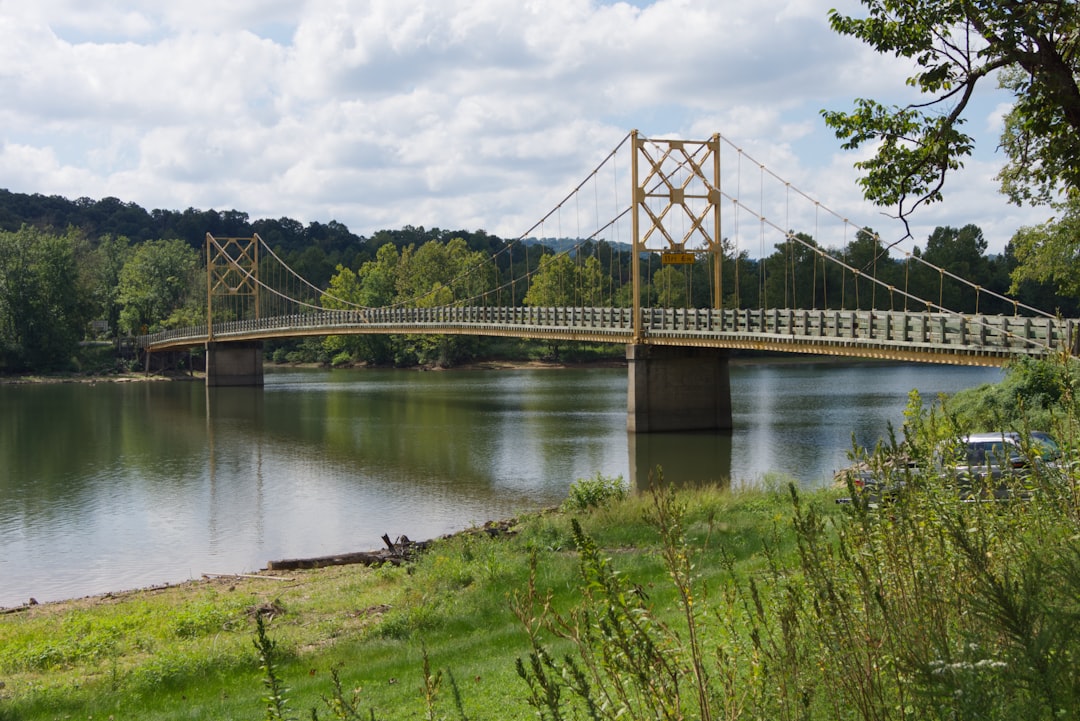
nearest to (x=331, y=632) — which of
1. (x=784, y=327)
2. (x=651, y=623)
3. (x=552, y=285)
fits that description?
(x=651, y=623)

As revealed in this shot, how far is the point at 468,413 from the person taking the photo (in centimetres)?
4822

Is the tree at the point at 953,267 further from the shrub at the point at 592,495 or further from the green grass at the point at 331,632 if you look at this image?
the green grass at the point at 331,632

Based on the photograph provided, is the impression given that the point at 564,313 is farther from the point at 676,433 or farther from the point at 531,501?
the point at 531,501

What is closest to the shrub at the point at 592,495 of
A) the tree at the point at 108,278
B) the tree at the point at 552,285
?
the tree at the point at 552,285

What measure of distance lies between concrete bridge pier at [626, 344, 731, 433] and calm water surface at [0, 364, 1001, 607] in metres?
1.18

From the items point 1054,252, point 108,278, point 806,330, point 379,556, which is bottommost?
point 379,556

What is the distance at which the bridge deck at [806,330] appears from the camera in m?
25.5

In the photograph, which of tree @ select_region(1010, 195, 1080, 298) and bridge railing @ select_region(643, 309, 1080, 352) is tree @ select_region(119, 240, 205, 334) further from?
tree @ select_region(1010, 195, 1080, 298)

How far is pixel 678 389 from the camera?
38375 millimetres

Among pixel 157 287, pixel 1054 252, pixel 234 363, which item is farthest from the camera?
pixel 157 287

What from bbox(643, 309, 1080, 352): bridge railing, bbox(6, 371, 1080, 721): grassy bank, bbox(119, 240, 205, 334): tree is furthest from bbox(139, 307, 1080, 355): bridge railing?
bbox(119, 240, 205, 334): tree

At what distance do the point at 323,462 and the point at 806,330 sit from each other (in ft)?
52.3

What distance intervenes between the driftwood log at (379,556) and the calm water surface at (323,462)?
1479 mm

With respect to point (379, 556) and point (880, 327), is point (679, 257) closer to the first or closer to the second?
point (880, 327)
